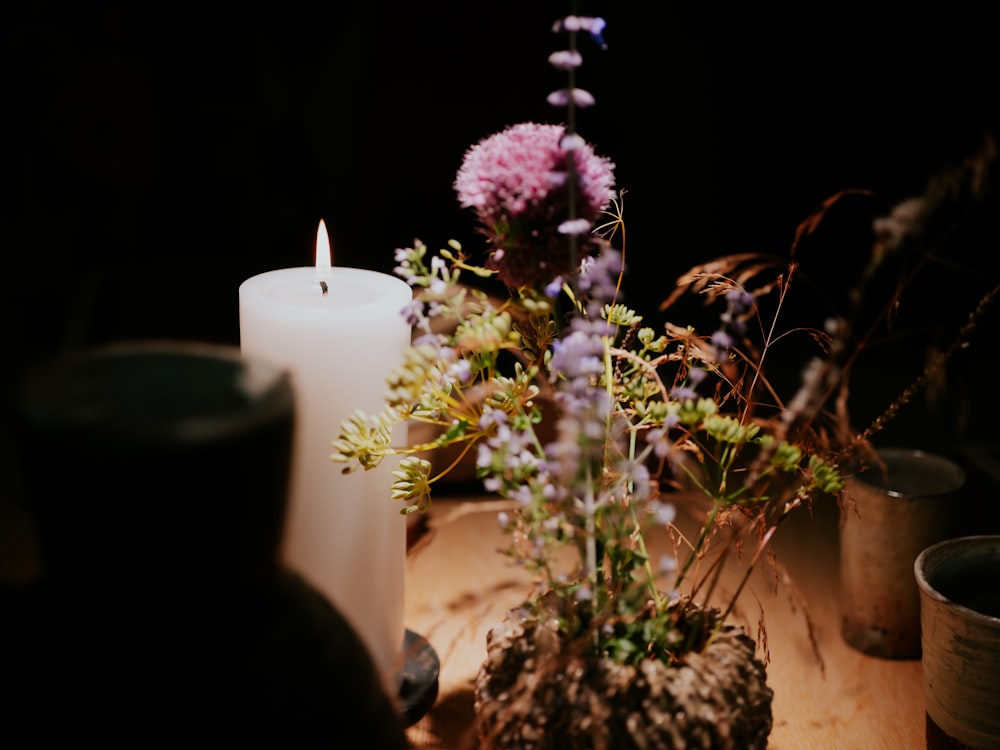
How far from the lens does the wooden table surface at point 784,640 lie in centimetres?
76

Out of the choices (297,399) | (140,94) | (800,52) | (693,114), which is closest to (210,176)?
(140,94)

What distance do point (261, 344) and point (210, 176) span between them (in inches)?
37.8

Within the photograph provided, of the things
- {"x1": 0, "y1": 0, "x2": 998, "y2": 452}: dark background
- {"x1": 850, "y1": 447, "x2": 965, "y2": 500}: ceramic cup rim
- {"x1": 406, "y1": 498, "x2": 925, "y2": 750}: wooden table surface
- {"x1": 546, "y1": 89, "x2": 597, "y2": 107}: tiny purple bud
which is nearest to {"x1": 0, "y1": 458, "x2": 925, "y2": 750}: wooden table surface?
{"x1": 406, "y1": 498, "x2": 925, "y2": 750}: wooden table surface

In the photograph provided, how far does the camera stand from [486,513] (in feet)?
3.46

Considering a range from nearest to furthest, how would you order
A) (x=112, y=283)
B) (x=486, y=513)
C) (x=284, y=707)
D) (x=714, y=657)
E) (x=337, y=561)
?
(x=284, y=707), (x=714, y=657), (x=337, y=561), (x=486, y=513), (x=112, y=283)

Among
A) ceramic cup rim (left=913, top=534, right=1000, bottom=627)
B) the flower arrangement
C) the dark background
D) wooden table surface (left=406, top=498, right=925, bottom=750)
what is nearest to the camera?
the flower arrangement

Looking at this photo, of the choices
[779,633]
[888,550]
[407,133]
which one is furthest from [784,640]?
[407,133]

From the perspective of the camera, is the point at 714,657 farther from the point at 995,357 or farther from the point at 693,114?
the point at 693,114

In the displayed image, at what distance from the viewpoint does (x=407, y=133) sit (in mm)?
1587

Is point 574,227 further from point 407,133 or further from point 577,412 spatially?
point 407,133

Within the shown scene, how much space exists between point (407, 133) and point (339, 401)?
991 mm

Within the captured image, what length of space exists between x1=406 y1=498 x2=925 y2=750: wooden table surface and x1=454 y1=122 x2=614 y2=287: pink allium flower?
0.58 ft

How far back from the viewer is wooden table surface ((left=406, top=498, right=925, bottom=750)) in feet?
2.51

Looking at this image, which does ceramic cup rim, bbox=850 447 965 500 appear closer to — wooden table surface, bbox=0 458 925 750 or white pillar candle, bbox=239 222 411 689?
wooden table surface, bbox=0 458 925 750
